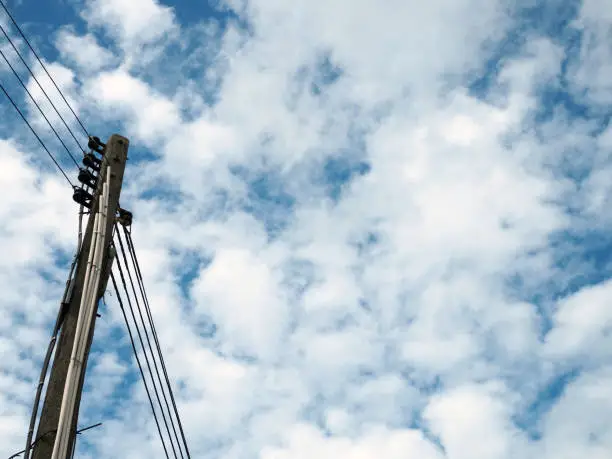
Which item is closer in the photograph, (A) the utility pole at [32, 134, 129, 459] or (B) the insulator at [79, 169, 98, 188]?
(A) the utility pole at [32, 134, 129, 459]

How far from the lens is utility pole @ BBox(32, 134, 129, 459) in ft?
21.3

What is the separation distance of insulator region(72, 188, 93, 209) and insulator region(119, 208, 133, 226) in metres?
0.48

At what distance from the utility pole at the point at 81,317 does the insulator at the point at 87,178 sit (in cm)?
15

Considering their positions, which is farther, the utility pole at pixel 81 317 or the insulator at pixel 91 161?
the insulator at pixel 91 161

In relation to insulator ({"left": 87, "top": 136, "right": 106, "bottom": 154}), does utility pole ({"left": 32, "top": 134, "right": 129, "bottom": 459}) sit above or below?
below

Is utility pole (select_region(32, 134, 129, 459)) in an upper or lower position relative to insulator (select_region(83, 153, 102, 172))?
lower

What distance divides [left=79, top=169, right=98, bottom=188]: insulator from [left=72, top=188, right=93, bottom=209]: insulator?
0.41 feet

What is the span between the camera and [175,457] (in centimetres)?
1010

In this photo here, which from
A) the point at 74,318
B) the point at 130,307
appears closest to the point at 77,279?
the point at 74,318

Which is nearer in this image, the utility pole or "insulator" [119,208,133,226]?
the utility pole

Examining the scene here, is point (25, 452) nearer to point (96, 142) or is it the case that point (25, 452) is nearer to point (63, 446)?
point (63, 446)

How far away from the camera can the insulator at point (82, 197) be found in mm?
9117

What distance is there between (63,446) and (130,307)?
3802 millimetres

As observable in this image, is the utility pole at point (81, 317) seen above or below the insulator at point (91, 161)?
below
